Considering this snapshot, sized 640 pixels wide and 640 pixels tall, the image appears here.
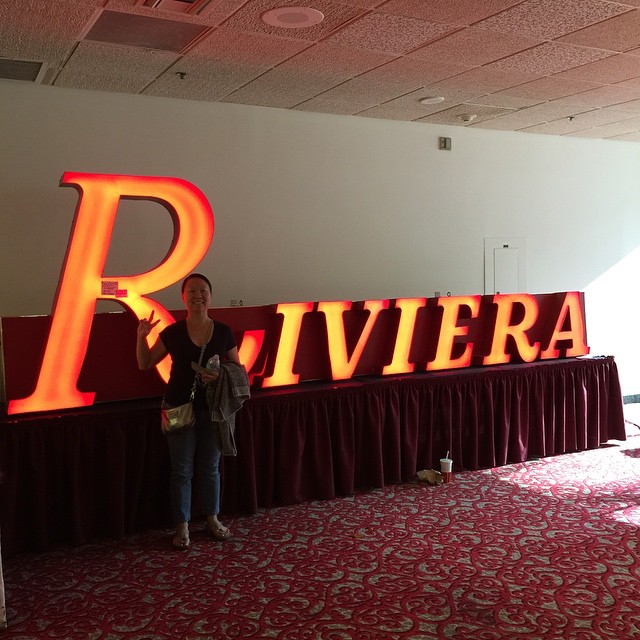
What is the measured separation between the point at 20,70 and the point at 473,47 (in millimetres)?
2757

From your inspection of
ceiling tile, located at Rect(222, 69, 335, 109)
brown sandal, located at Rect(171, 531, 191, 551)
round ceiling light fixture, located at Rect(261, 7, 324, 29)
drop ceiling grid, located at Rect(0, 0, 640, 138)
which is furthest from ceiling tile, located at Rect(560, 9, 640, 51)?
brown sandal, located at Rect(171, 531, 191, 551)

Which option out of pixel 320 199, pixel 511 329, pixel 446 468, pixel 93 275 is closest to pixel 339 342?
pixel 446 468

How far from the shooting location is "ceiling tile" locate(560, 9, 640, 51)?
3.99 m

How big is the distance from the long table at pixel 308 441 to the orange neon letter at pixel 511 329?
0.54 feet

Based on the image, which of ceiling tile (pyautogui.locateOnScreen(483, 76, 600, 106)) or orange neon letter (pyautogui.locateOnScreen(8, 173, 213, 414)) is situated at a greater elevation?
ceiling tile (pyautogui.locateOnScreen(483, 76, 600, 106))

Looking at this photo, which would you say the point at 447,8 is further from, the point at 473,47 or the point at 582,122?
the point at 582,122

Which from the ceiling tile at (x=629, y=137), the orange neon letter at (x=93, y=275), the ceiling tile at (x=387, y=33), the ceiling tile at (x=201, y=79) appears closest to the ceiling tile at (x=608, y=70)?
the ceiling tile at (x=387, y=33)

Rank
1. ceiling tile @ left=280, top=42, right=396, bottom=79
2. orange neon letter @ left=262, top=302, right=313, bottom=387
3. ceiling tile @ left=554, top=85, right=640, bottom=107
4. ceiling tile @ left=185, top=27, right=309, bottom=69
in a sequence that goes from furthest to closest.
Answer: ceiling tile @ left=554, top=85, right=640, bottom=107 → orange neon letter @ left=262, top=302, right=313, bottom=387 → ceiling tile @ left=280, top=42, right=396, bottom=79 → ceiling tile @ left=185, top=27, right=309, bottom=69

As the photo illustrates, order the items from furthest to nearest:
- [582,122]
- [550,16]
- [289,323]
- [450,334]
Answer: [582,122] → [450,334] → [289,323] → [550,16]

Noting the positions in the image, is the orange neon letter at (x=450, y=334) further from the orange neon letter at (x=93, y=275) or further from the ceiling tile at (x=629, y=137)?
the ceiling tile at (x=629, y=137)

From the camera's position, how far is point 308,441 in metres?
4.93

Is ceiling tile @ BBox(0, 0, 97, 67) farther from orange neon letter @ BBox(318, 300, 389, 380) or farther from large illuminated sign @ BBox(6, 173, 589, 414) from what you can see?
orange neon letter @ BBox(318, 300, 389, 380)

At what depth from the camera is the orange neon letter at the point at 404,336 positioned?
18.1 feet

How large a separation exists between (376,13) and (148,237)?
93.6 inches
